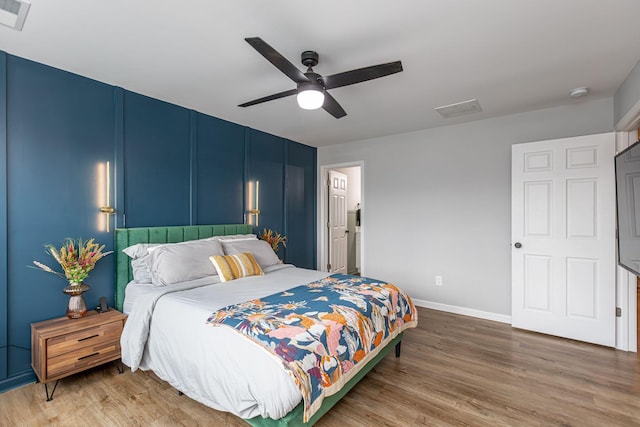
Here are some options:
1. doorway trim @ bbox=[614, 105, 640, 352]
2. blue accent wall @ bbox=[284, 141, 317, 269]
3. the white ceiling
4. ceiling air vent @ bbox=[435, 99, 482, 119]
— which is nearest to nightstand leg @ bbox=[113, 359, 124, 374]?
the white ceiling

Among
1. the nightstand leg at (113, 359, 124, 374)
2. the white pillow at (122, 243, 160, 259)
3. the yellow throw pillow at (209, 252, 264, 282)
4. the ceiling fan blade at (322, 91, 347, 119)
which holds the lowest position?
the nightstand leg at (113, 359, 124, 374)

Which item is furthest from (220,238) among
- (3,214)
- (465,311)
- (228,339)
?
(465,311)

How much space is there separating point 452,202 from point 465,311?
144 cm

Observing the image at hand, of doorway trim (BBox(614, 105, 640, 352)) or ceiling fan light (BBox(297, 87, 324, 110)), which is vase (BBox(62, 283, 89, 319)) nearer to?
ceiling fan light (BBox(297, 87, 324, 110))

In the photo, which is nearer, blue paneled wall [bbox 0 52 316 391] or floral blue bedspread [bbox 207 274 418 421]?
floral blue bedspread [bbox 207 274 418 421]

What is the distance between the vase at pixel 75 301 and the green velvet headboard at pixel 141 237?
365 mm

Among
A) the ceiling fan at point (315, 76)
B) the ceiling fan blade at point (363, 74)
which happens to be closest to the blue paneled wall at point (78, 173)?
the ceiling fan at point (315, 76)

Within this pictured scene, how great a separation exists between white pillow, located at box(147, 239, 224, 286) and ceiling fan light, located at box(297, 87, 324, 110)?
Answer: 5.61ft

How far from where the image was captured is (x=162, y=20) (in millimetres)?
1918

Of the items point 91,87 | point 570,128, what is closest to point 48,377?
point 91,87

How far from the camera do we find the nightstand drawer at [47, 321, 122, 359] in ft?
7.16

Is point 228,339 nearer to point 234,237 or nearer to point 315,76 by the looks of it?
point 315,76

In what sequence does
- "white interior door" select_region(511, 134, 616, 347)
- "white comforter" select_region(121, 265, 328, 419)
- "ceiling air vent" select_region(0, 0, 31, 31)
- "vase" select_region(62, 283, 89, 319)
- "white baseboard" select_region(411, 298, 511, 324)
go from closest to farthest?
"white comforter" select_region(121, 265, 328, 419), "ceiling air vent" select_region(0, 0, 31, 31), "vase" select_region(62, 283, 89, 319), "white interior door" select_region(511, 134, 616, 347), "white baseboard" select_region(411, 298, 511, 324)

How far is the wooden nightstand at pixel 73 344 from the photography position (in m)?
2.16
